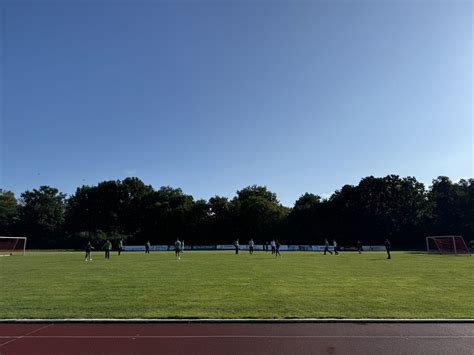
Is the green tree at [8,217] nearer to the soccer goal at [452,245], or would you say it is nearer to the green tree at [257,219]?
the green tree at [257,219]

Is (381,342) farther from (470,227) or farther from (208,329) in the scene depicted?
(470,227)

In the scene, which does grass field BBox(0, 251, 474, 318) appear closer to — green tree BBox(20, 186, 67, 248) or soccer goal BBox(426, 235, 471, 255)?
soccer goal BBox(426, 235, 471, 255)

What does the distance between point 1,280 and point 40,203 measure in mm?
99875

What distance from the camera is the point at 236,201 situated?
320 ft

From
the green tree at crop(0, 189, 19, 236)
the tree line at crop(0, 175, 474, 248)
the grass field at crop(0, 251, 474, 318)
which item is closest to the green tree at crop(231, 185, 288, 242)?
the tree line at crop(0, 175, 474, 248)

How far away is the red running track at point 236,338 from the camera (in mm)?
8742

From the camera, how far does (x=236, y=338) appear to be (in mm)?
9547

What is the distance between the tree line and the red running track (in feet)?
253

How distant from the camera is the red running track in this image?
874 cm

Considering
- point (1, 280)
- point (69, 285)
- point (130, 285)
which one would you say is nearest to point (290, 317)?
point (130, 285)

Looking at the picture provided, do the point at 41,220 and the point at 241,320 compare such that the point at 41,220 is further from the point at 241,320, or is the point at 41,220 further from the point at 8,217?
the point at 241,320

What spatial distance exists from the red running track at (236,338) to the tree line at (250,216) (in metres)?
77.1

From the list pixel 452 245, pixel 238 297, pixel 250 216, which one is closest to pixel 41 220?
pixel 250 216

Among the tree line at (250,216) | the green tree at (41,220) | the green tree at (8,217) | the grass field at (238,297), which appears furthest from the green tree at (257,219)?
the grass field at (238,297)
